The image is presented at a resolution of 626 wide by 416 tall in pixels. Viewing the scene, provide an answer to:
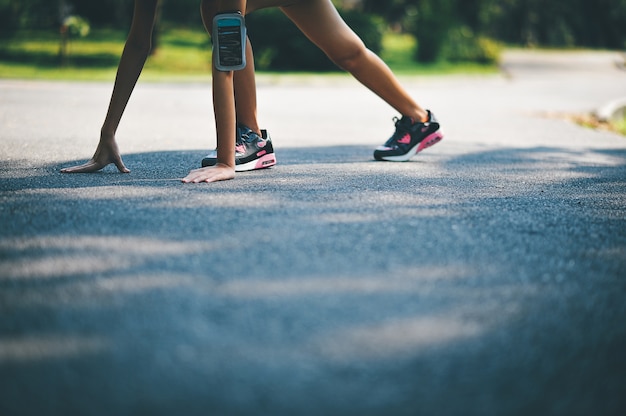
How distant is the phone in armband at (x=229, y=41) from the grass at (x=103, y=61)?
9675 millimetres

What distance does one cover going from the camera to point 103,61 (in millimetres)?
17453

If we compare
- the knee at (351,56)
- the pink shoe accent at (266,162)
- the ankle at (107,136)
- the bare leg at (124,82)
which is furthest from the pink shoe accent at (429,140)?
the ankle at (107,136)

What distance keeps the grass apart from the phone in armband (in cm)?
968

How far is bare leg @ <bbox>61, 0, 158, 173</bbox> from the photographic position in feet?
12.2

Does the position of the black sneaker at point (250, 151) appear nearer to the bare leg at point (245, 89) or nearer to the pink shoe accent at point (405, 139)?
the bare leg at point (245, 89)

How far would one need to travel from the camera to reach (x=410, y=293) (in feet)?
6.48

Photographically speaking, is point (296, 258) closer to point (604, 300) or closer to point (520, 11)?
point (604, 300)

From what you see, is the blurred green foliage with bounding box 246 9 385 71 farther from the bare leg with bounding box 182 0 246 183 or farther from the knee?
the bare leg with bounding box 182 0 246 183

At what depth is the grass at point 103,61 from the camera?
13907 mm

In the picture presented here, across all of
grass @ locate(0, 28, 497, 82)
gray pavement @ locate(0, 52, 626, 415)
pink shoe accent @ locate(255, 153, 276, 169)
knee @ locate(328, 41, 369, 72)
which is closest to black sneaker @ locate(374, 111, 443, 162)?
gray pavement @ locate(0, 52, 626, 415)

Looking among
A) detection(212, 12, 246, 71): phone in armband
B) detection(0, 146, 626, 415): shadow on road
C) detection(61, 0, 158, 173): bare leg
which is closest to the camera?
detection(0, 146, 626, 415): shadow on road

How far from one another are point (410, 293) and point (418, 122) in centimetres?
280

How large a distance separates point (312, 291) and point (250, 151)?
2181 mm

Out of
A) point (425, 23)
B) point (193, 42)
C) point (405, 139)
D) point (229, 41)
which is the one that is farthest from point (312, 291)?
point (193, 42)
